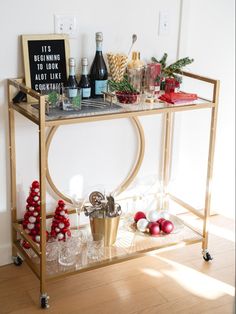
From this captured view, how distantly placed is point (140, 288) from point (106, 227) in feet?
1.04

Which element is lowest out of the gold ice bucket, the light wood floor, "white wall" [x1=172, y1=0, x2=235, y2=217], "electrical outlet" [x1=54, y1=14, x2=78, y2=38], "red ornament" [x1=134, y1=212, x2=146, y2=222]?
the light wood floor

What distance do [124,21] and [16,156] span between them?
0.82 meters

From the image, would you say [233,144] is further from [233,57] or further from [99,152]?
[99,152]

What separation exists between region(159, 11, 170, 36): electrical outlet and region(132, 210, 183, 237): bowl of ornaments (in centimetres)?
90

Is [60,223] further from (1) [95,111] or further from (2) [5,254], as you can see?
(1) [95,111]

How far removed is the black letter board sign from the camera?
7.93ft

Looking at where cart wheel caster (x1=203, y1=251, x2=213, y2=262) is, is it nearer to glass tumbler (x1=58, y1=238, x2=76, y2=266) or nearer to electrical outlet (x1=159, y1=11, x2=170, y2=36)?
glass tumbler (x1=58, y1=238, x2=76, y2=266)

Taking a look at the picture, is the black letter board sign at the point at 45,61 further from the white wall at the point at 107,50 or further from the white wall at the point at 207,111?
the white wall at the point at 207,111

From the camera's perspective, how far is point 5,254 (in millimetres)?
2672

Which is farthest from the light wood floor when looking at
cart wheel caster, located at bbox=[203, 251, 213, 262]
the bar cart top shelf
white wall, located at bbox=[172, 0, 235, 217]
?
the bar cart top shelf

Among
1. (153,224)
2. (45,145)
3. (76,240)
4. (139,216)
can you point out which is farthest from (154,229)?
(45,145)

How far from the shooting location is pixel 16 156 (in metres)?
2.57

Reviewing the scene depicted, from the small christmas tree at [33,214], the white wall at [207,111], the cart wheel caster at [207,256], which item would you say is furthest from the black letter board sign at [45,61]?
the cart wheel caster at [207,256]

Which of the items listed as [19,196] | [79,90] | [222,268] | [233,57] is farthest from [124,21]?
[222,268]
